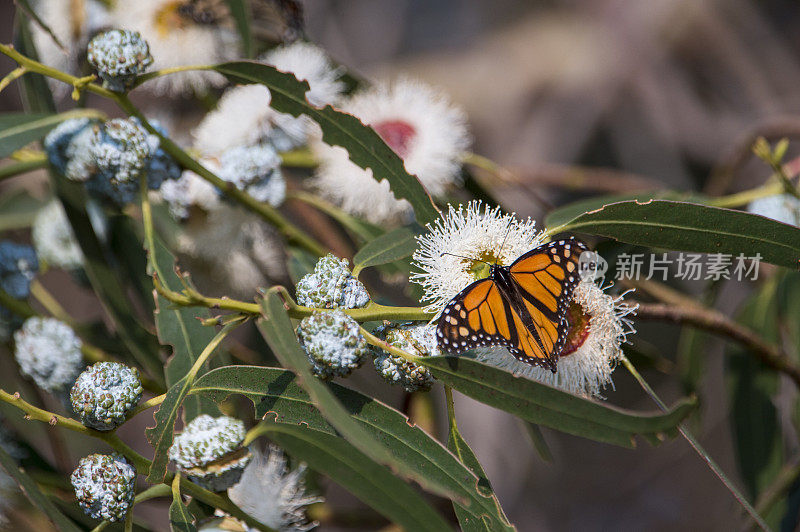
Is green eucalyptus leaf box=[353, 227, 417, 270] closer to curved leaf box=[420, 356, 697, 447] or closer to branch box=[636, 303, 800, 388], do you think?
curved leaf box=[420, 356, 697, 447]

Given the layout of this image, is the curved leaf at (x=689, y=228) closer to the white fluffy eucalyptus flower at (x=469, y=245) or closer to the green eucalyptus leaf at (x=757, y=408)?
the white fluffy eucalyptus flower at (x=469, y=245)

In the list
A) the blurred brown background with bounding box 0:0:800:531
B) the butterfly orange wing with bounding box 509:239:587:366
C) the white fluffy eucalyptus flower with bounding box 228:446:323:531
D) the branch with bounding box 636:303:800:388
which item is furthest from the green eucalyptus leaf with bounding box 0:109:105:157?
the blurred brown background with bounding box 0:0:800:531

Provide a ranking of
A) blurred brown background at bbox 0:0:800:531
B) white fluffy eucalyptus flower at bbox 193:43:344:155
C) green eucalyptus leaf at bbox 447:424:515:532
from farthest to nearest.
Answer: blurred brown background at bbox 0:0:800:531 < white fluffy eucalyptus flower at bbox 193:43:344:155 < green eucalyptus leaf at bbox 447:424:515:532

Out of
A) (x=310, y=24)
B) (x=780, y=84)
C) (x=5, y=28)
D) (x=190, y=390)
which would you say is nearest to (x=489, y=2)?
(x=310, y=24)

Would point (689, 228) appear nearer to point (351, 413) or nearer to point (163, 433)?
point (351, 413)

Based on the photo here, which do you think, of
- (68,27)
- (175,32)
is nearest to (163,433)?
(175,32)
